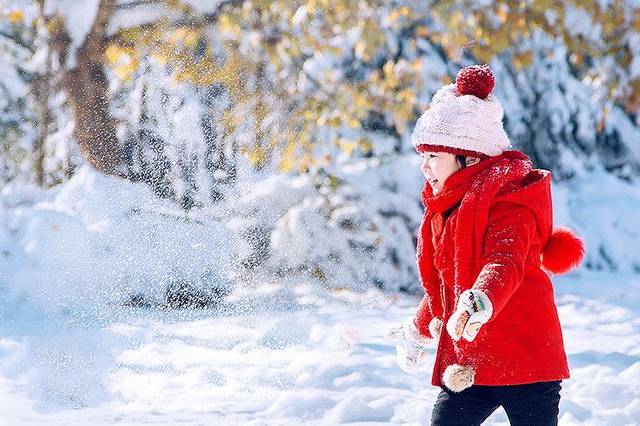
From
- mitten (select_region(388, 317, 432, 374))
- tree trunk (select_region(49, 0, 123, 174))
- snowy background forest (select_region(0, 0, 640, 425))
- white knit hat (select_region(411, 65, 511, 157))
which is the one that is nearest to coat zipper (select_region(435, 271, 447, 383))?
mitten (select_region(388, 317, 432, 374))

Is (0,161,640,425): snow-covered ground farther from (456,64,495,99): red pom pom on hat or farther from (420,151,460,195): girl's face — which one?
(456,64,495,99): red pom pom on hat

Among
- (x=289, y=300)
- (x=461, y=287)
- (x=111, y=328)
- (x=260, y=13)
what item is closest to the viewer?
(x=461, y=287)

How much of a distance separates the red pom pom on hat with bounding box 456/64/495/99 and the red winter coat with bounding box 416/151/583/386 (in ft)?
0.67

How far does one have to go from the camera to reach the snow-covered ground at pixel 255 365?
14.0 ft

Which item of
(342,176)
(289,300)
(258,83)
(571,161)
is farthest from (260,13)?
(571,161)

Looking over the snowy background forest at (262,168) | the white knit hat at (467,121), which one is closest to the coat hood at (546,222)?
the white knit hat at (467,121)

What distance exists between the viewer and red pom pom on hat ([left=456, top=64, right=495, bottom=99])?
282 cm

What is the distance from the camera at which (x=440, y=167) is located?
281 cm

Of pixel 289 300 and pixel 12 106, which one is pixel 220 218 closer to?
pixel 289 300

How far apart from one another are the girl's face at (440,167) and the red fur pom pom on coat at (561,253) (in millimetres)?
334

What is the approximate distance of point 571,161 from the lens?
9711 mm

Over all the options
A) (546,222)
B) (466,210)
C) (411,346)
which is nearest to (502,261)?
(466,210)

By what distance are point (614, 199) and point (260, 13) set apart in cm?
370

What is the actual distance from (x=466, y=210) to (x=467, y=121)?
0.94ft
